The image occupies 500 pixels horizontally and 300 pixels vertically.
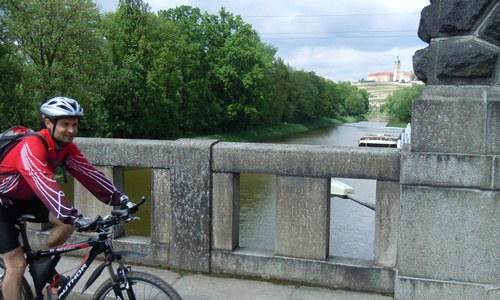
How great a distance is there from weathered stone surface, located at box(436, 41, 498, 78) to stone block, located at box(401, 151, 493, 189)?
56cm

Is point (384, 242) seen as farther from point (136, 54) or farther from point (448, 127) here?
point (136, 54)

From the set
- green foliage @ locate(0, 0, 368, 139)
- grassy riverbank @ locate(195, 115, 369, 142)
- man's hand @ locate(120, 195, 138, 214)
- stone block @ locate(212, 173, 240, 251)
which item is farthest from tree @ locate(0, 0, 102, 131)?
man's hand @ locate(120, 195, 138, 214)

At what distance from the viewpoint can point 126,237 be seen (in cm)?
452

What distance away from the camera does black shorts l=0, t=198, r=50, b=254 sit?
294 cm

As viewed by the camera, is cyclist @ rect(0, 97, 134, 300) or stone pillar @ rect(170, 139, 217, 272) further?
stone pillar @ rect(170, 139, 217, 272)

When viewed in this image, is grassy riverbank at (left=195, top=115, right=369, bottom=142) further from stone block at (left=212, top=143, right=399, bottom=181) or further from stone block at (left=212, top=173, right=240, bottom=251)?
stone block at (left=212, top=143, right=399, bottom=181)

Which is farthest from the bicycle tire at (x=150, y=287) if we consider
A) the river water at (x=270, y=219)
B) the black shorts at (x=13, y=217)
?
the river water at (x=270, y=219)

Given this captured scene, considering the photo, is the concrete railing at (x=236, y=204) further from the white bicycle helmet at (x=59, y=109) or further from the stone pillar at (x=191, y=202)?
the white bicycle helmet at (x=59, y=109)

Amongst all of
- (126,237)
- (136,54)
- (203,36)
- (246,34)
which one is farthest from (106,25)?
(126,237)

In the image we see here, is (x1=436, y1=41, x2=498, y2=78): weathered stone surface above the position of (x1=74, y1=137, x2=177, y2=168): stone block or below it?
above

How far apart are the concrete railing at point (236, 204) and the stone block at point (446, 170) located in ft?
0.52

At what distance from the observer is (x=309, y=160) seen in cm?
375

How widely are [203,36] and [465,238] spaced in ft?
144

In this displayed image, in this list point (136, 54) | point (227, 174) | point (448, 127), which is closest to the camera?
point (448, 127)
